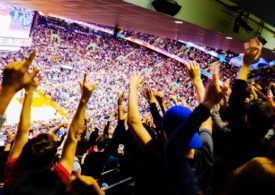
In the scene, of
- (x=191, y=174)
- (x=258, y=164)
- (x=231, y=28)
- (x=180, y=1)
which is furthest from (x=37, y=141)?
(x=231, y=28)

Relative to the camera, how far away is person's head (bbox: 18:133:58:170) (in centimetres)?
172

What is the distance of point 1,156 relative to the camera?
3494 mm

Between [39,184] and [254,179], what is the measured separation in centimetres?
94

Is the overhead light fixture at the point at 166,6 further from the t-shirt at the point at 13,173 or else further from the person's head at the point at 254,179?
the person's head at the point at 254,179

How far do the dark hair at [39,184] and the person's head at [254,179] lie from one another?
78 cm

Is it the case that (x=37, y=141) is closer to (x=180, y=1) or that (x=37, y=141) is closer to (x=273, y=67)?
(x=180, y=1)

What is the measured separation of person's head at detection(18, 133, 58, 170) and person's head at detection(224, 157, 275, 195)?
1.10 meters

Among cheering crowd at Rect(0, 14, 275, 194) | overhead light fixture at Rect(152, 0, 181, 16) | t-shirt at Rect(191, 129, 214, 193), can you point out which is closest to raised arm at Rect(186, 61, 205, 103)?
cheering crowd at Rect(0, 14, 275, 194)

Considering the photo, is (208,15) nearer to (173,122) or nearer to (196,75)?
(196,75)

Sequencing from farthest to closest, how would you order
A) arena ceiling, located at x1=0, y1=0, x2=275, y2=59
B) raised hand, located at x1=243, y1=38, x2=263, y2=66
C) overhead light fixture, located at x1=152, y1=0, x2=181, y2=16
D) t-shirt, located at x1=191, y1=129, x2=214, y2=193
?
arena ceiling, located at x1=0, y1=0, x2=275, y2=59 < overhead light fixture, located at x1=152, y1=0, x2=181, y2=16 < raised hand, located at x1=243, y1=38, x2=263, y2=66 < t-shirt, located at x1=191, y1=129, x2=214, y2=193

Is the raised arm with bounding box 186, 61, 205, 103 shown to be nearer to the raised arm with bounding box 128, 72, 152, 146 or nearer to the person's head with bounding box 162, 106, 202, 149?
the raised arm with bounding box 128, 72, 152, 146

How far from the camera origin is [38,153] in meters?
1.73

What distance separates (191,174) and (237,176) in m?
0.36

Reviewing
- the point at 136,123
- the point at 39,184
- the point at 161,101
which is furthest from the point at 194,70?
the point at 39,184
